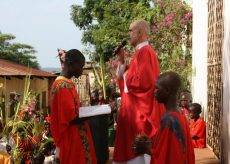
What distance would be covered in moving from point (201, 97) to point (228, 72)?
424 cm

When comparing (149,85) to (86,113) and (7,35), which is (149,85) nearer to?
(86,113)

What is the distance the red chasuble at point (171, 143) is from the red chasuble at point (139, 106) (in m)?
1.89

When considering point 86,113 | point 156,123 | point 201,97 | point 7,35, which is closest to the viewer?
point 86,113

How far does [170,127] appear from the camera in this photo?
3904 millimetres

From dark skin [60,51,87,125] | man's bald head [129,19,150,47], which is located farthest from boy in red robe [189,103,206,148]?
dark skin [60,51,87,125]

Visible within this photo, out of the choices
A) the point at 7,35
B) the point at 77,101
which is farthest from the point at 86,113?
the point at 7,35

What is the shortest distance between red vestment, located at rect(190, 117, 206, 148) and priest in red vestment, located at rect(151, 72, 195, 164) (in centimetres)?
537

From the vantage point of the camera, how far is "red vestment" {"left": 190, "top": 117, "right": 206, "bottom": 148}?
30.7 feet

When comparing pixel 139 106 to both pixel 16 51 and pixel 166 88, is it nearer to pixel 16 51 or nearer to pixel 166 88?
pixel 166 88

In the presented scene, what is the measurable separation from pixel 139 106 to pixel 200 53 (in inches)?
223

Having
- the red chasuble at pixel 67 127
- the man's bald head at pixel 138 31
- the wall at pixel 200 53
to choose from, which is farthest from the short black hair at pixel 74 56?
the wall at pixel 200 53

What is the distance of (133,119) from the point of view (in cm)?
605

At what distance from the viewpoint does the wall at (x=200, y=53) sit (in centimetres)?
1062

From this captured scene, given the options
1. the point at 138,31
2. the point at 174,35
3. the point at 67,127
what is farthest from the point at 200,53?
the point at 67,127
